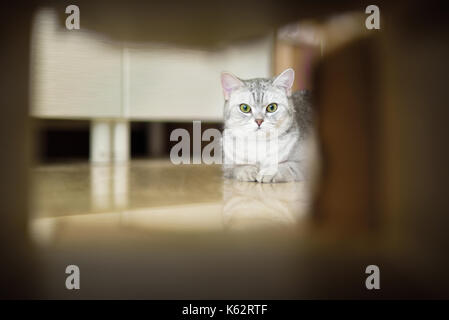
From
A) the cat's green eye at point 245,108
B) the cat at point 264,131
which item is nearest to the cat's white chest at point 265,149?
the cat at point 264,131

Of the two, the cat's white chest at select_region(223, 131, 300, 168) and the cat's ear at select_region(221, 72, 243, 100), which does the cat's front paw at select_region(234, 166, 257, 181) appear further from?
the cat's ear at select_region(221, 72, 243, 100)

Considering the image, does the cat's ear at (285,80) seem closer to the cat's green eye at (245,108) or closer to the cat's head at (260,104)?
the cat's head at (260,104)

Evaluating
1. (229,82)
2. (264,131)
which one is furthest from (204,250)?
(229,82)

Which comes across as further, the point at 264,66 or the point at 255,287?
the point at 264,66

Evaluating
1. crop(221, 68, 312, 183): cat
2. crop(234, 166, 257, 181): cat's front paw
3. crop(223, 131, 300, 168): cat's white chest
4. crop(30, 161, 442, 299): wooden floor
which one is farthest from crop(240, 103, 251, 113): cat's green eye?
crop(30, 161, 442, 299): wooden floor

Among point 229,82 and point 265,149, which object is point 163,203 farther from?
point 229,82

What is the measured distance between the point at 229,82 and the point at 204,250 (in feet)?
2.68

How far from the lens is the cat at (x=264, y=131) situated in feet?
4.31

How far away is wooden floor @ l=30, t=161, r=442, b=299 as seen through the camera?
0.70m

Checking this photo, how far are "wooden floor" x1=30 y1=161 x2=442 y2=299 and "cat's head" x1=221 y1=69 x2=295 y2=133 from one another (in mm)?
353
